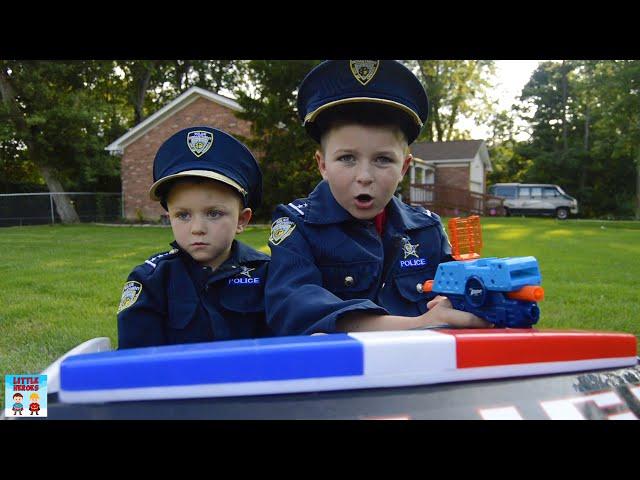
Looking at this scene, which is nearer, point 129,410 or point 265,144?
point 129,410

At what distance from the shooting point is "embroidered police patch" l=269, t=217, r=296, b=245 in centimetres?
199

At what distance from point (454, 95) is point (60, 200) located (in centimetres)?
2701

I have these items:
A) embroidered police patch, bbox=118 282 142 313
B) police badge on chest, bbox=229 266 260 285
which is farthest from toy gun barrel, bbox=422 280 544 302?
embroidered police patch, bbox=118 282 142 313

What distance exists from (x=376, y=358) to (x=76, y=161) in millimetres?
22994

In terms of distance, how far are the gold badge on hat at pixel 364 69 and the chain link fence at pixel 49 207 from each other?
21.8 meters

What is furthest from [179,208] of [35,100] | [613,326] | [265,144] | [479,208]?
[479,208]

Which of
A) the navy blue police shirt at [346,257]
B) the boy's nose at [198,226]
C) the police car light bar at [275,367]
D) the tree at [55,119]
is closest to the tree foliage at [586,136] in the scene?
the tree at [55,119]

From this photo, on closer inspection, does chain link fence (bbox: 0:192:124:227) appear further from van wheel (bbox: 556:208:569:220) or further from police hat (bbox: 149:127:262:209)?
van wheel (bbox: 556:208:569:220)

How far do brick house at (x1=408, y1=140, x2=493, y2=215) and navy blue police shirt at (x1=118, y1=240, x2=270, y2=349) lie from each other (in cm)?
2490

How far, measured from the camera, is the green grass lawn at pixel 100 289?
4.33 m

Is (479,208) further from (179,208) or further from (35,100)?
(179,208)

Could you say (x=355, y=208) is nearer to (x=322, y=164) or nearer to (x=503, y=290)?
(x=322, y=164)

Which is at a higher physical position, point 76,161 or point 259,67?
point 259,67

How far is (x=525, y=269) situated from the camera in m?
1.29
